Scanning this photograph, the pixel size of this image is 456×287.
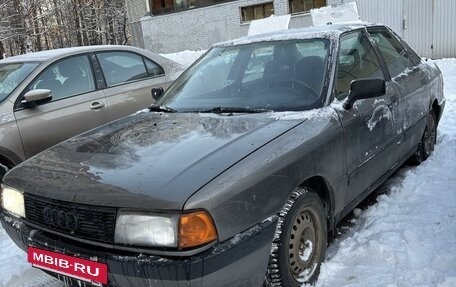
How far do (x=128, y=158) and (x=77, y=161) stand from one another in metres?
0.31

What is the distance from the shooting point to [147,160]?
2.47 metres

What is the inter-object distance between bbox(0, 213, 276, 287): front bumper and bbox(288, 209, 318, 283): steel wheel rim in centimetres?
35

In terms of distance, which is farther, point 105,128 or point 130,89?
point 130,89

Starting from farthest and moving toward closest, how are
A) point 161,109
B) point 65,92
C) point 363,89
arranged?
point 65,92, point 161,109, point 363,89

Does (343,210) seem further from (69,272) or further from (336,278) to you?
(69,272)

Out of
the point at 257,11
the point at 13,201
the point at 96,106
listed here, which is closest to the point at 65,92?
the point at 96,106

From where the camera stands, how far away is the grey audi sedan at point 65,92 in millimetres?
4469

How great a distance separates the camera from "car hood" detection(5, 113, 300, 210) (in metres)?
2.18

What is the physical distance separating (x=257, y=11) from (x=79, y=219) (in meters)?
15.0

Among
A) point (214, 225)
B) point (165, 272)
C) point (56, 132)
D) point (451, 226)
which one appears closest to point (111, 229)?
point (165, 272)

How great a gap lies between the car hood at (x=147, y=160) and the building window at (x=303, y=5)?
12.8 meters

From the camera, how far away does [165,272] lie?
6.72ft

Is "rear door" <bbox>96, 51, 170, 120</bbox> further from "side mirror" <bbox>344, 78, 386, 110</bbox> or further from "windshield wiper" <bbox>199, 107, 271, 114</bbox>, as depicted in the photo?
"side mirror" <bbox>344, 78, 386, 110</bbox>

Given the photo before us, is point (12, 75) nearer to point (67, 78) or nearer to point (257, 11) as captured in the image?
point (67, 78)
